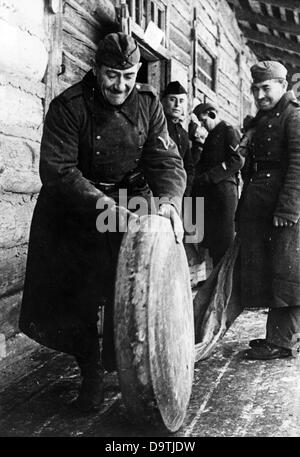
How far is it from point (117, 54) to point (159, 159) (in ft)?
2.00

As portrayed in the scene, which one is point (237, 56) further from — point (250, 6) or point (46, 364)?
point (46, 364)

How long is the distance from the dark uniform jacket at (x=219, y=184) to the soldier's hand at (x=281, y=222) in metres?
1.84

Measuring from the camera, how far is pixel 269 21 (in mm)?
9398

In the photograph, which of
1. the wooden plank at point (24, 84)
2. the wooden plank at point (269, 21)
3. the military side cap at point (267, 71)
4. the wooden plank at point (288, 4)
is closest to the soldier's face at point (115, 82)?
the wooden plank at point (24, 84)

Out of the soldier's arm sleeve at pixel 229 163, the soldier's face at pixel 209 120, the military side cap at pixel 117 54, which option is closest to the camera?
the military side cap at pixel 117 54

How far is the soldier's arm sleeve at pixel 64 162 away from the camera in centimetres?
262

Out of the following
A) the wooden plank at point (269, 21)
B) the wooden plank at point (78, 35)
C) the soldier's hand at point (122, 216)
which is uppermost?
the wooden plank at point (269, 21)

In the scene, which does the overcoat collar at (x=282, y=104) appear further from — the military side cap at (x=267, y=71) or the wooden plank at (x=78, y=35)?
the wooden plank at (x=78, y=35)

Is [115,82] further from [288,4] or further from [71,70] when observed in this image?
[288,4]

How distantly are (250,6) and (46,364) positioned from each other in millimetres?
7764

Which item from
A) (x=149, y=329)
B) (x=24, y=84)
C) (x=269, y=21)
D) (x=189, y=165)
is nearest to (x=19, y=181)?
(x=24, y=84)

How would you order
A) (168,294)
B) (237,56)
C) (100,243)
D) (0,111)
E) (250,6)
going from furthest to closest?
(237,56), (250,6), (0,111), (100,243), (168,294)

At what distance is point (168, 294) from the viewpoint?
2436 millimetres

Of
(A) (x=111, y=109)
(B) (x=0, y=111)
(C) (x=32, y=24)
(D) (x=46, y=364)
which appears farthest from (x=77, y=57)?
(D) (x=46, y=364)
